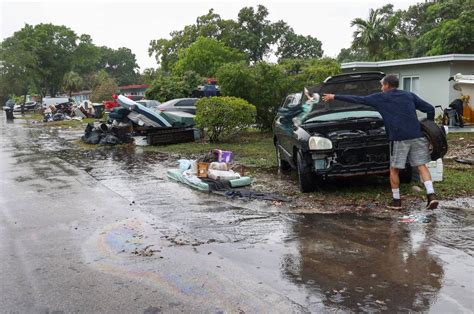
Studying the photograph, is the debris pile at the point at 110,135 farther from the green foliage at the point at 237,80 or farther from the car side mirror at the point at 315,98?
the car side mirror at the point at 315,98

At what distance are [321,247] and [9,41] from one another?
61476mm

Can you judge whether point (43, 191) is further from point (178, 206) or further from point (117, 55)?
point (117, 55)

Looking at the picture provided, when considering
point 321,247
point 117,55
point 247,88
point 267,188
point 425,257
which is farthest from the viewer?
point 117,55

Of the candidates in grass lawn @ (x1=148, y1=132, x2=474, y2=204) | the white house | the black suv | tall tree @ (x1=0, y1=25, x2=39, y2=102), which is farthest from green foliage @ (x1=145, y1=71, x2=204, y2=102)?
tall tree @ (x1=0, y1=25, x2=39, y2=102)

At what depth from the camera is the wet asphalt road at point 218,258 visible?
12.7ft

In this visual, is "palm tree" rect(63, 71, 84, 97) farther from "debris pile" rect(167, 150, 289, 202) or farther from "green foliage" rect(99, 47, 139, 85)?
"debris pile" rect(167, 150, 289, 202)

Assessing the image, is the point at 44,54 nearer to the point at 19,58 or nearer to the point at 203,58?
the point at 19,58

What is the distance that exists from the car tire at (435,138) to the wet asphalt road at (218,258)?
2.81ft

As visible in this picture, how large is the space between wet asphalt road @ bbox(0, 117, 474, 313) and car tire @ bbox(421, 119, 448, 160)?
2.81 feet

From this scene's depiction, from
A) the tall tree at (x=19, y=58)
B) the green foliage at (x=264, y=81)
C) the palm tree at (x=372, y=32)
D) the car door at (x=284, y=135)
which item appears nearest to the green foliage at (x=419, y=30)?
the palm tree at (x=372, y=32)

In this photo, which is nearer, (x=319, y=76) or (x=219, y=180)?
(x=219, y=180)

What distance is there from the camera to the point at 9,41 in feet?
188

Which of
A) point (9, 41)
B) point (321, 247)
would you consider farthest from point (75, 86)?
point (321, 247)

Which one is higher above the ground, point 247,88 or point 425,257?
point 247,88
